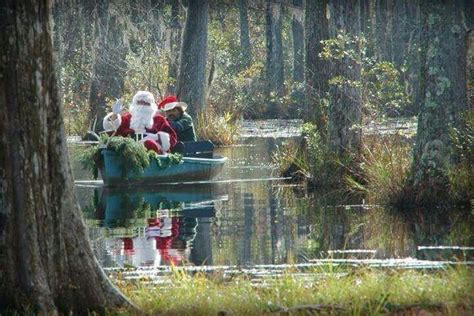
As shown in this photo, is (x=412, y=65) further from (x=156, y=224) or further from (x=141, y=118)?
(x=156, y=224)

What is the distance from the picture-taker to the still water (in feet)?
43.8

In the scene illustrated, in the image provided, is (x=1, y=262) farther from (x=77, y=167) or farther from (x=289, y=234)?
(x=77, y=167)

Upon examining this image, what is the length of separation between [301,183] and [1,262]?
538 inches

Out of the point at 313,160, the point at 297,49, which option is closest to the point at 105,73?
the point at 313,160

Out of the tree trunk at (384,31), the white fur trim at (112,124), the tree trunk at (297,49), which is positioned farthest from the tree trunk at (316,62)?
the tree trunk at (297,49)

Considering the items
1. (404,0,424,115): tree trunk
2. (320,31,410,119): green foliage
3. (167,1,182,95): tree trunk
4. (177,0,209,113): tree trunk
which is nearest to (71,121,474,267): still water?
(320,31,410,119): green foliage

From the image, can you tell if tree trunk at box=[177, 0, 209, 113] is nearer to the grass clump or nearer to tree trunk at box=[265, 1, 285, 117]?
Answer: the grass clump

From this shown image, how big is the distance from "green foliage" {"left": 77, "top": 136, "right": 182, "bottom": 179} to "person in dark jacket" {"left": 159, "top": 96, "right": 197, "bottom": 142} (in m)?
1.36

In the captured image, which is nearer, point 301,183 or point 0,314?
point 0,314

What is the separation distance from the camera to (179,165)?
22656mm

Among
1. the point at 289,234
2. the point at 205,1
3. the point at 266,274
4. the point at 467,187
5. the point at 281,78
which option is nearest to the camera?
the point at 266,274

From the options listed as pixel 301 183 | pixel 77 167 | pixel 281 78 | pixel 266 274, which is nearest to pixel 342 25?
pixel 301 183

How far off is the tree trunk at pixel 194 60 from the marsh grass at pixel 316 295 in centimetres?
2507

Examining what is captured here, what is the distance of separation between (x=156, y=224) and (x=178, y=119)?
6.95m
